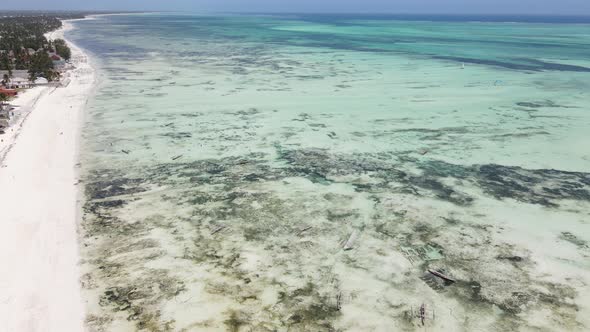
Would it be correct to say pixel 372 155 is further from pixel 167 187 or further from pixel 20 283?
pixel 20 283

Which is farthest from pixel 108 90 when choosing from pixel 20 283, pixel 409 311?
pixel 409 311

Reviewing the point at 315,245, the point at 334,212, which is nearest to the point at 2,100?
the point at 334,212

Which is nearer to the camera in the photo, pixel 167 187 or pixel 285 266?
pixel 285 266

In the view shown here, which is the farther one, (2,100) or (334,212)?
(2,100)

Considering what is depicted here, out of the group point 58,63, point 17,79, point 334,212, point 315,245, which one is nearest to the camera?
point 315,245

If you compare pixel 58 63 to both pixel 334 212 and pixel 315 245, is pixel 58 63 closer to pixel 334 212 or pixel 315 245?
pixel 334 212

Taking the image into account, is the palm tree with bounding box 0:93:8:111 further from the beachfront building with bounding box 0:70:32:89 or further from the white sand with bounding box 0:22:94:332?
the beachfront building with bounding box 0:70:32:89
